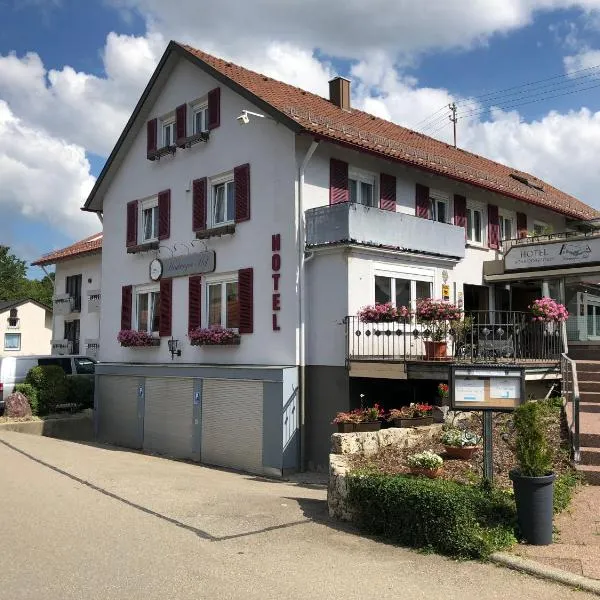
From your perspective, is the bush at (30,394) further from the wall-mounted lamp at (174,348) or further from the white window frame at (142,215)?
the white window frame at (142,215)

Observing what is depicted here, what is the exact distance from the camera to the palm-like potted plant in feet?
22.0

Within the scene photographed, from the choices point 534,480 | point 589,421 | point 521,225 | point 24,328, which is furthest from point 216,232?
point 24,328

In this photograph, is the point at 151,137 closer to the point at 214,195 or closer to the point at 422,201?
the point at 214,195

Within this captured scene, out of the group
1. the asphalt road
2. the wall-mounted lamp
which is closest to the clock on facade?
the wall-mounted lamp

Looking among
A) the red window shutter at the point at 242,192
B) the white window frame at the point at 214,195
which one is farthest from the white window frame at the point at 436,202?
the white window frame at the point at 214,195

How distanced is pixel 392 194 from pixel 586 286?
8.48 m

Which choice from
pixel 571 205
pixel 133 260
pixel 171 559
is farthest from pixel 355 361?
pixel 571 205

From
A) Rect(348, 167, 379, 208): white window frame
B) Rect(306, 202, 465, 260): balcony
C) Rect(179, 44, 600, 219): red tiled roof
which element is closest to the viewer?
Rect(306, 202, 465, 260): balcony

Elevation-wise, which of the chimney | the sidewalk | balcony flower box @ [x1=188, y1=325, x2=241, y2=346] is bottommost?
the sidewalk

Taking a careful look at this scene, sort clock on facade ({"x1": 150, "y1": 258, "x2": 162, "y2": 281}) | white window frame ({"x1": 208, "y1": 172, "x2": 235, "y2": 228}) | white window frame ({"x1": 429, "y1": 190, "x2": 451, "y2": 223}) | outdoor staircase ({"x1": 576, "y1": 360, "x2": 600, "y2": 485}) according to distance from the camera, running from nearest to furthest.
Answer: outdoor staircase ({"x1": 576, "y1": 360, "x2": 600, "y2": 485}) < white window frame ({"x1": 208, "y1": 172, "x2": 235, "y2": 228}) < white window frame ({"x1": 429, "y1": 190, "x2": 451, "y2": 223}) < clock on facade ({"x1": 150, "y1": 258, "x2": 162, "y2": 281})

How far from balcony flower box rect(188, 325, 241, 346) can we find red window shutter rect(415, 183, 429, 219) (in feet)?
19.0

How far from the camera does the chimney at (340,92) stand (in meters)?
20.1

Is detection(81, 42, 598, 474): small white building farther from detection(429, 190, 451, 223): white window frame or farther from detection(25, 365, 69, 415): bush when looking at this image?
detection(25, 365, 69, 415): bush

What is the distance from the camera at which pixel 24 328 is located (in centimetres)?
4822
